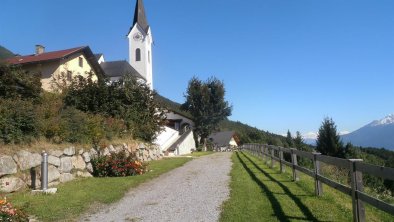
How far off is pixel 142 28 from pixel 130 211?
58.2 meters

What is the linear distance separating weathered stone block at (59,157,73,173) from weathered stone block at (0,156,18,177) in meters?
2.27

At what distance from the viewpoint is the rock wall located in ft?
36.0

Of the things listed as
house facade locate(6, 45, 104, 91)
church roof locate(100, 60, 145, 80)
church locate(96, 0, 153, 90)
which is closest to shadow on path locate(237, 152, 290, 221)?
house facade locate(6, 45, 104, 91)

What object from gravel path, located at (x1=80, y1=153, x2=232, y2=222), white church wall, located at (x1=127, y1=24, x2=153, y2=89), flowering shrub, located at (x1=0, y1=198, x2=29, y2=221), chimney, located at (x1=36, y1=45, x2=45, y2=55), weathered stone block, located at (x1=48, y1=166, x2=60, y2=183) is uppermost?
white church wall, located at (x1=127, y1=24, x2=153, y2=89)

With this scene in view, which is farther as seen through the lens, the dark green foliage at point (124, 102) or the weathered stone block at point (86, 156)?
the dark green foliage at point (124, 102)

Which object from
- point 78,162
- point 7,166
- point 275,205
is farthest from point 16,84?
point 275,205

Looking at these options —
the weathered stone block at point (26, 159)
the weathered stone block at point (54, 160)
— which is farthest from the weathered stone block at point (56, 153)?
the weathered stone block at point (26, 159)

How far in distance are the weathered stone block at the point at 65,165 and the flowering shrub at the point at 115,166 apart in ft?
5.05

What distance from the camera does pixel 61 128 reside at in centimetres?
1449

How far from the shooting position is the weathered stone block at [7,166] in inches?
427

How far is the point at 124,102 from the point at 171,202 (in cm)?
1495

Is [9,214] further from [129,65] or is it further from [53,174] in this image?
[129,65]

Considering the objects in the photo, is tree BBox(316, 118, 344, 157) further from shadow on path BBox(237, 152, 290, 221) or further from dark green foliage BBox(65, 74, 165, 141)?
shadow on path BBox(237, 152, 290, 221)

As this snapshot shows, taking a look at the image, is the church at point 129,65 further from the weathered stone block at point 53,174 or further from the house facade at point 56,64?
the weathered stone block at point 53,174
